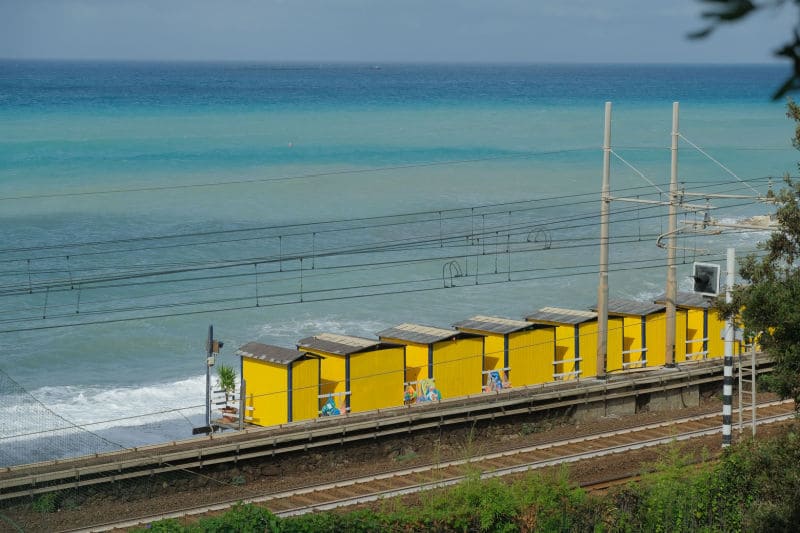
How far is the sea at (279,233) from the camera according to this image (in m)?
35.0

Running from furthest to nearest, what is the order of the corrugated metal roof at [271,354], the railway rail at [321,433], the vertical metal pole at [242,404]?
the vertical metal pole at [242,404] → the corrugated metal roof at [271,354] → the railway rail at [321,433]

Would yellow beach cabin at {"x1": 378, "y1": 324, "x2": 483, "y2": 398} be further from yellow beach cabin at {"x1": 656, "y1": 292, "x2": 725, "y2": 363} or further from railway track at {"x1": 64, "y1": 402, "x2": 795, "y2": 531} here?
yellow beach cabin at {"x1": 656, "y1": 292, "x2": 725, "y2": 363}

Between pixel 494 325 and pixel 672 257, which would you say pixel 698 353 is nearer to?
pixel 672 257

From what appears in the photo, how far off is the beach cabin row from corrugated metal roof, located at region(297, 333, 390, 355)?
2 centimetres

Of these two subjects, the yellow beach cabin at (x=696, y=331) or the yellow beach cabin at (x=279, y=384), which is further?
the yellow beach cabin at (x=696, y=331)

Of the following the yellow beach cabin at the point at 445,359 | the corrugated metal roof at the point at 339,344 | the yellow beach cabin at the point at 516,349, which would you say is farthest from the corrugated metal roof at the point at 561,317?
the corrugated metal roof at the point at 339,344

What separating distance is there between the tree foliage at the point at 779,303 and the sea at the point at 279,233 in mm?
6565

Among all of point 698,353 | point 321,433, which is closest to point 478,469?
point 321,433

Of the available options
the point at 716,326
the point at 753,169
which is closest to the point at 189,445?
the point at 716,326

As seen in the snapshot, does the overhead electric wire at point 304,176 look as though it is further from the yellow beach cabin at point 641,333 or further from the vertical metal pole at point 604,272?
the vertical metal pole at point 604,272

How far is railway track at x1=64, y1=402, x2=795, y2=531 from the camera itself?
19578mm

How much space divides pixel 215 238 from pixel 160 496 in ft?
119

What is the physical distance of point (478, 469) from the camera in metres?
18.7

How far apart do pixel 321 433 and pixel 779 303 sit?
10691mm
